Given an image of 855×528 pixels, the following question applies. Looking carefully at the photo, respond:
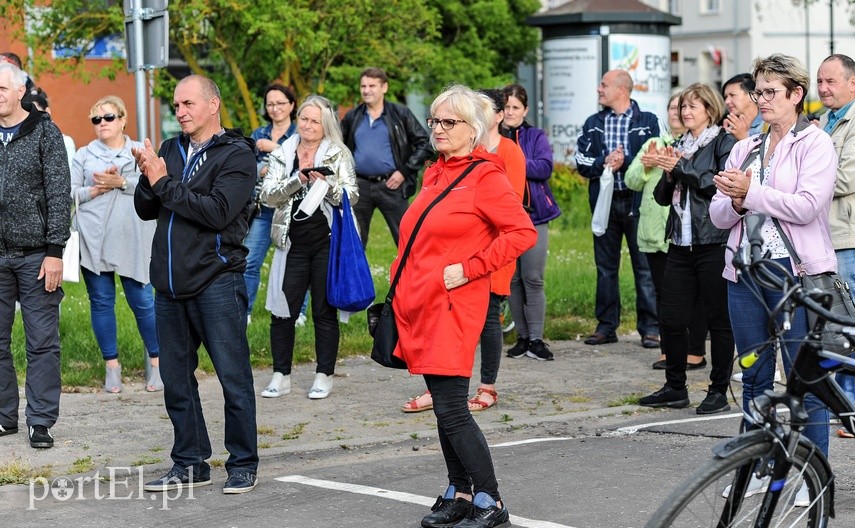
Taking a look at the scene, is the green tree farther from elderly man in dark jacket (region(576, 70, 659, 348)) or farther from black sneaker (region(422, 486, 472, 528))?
black sneaker (region(422, 486, 472, 528))

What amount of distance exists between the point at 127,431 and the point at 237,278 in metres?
1.84

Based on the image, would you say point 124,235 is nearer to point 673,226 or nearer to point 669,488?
point 673,226

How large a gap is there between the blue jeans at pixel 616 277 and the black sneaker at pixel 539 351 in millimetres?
931

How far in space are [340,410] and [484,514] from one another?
9.51ft

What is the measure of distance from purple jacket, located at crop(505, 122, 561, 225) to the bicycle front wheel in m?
5.80

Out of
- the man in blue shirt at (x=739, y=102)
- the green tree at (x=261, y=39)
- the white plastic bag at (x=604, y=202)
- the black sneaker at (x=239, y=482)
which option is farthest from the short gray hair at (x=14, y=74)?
the green tree at (x=261, y=39)

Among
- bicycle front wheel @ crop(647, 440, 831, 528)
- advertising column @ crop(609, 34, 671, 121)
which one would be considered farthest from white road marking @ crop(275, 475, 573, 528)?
advertising column @ crop(609, 34, 671, 121)

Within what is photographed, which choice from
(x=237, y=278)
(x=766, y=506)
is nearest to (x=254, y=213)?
(x=237, y=278)

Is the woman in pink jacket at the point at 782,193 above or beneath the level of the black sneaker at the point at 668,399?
above

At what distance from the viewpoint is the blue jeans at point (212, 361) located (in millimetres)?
6559

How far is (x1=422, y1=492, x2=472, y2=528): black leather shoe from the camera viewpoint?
596 cm

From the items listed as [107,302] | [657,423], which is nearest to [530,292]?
[657,423]

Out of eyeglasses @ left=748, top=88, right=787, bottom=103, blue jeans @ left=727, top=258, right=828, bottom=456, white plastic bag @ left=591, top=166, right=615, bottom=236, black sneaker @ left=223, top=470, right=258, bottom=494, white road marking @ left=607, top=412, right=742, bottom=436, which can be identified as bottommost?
white road marking @ left=607, top=412, right=742, bottom=436

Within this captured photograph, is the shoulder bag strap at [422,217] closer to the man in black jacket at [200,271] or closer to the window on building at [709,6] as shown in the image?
the man in black jacket at [200,271]
